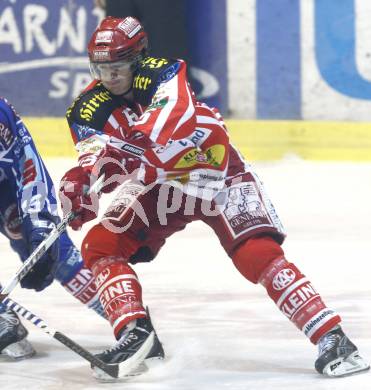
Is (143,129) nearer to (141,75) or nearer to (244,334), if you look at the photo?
(141,75)

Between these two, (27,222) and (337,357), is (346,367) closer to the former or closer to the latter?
(337,357)

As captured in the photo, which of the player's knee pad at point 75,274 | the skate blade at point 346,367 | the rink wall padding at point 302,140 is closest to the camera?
the skate blade at point 346,367

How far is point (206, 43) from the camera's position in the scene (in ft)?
27.4

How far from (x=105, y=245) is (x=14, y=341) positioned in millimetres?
495

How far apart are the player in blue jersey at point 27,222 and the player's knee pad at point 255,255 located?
58cm

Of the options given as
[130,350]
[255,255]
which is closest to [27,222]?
[130,350]

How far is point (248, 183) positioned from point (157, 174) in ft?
0.90

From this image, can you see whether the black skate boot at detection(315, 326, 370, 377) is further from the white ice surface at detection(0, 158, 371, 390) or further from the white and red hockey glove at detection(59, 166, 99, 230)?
the white and red hockey glove at detection(59, 166, 99, 230)

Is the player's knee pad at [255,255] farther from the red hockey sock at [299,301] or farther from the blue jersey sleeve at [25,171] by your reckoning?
the blue jersey sleeve at [25,171]

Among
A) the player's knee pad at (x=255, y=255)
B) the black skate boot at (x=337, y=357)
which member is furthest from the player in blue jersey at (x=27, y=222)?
the black skate boot at (x=337, y=357)

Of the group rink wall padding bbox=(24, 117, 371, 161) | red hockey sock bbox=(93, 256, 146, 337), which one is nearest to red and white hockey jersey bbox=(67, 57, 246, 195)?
red hockey sock bbox=(93, 256, 146, 337)

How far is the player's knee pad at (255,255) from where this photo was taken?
3.79 metres

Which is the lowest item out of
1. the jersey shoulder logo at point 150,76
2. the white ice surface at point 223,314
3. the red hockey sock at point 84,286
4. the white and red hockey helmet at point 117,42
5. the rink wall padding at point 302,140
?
the rink wall padding at point 302,140

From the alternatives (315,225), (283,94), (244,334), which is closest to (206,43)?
(283,94)
